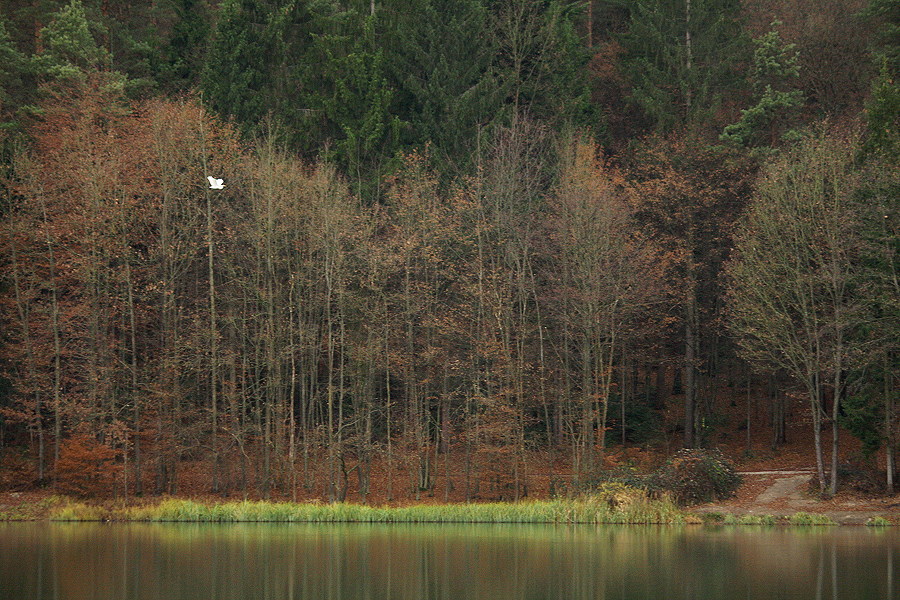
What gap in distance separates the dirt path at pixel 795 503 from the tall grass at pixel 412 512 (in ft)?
8.82

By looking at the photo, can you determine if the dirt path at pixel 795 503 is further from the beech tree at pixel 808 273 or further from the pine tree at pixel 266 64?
the pine tree at pixel 266 64

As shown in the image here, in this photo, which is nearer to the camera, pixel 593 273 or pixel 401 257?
pixel 593 273

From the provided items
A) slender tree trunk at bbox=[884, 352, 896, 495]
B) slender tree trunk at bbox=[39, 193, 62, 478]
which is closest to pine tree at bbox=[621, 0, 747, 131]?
slender tree trunk at bbox=[884, 352, 896, 495]

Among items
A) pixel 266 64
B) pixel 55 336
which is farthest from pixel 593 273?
pixel 266 64

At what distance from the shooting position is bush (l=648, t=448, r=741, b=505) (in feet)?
129

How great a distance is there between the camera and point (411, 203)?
146ft

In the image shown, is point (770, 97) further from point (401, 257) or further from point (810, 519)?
point (810, 519)

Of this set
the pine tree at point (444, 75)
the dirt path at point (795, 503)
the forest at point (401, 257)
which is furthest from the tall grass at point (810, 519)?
the pine tree at point (444, 75)

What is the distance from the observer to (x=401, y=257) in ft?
144

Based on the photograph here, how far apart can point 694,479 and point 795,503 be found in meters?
3.76

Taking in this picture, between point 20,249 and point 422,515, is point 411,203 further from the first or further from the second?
point 20,249

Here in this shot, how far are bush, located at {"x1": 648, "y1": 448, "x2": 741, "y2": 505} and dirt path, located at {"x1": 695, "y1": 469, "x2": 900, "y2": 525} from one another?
0.44 m

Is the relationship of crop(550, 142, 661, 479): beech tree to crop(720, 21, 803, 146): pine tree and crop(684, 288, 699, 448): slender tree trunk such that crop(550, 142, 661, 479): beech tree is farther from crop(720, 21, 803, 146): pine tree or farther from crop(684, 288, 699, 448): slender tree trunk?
crop(720, 21, 803, 146): pine tree

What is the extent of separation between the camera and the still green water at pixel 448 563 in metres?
23.2
